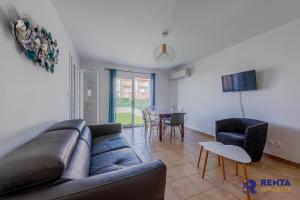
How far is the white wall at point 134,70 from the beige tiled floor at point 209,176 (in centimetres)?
245

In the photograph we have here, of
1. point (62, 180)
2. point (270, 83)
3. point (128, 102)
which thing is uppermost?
point (270, 83)

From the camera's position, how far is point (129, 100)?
5.43m

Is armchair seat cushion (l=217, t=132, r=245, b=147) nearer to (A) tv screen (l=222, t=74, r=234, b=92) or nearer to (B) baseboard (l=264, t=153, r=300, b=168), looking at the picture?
(B) baseboard (l=264, t=153, r=300, b=168)

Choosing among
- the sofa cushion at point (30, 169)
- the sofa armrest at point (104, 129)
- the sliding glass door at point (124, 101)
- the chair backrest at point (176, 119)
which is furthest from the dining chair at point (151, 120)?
the sofa cushion at point (30, 169)

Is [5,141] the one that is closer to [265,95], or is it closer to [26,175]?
[26,175]

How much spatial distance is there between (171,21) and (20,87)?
215cm

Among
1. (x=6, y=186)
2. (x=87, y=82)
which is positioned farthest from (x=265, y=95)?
(x=87, y=82)

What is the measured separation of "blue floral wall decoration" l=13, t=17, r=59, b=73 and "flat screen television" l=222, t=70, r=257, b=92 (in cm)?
344

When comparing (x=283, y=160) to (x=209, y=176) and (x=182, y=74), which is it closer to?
(x=209, y=176)

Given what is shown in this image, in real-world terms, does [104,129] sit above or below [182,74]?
below

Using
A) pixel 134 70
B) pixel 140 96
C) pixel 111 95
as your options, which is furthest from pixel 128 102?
pixel 134 70

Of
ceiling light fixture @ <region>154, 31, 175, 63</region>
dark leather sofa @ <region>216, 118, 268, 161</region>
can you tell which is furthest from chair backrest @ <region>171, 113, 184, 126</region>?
ceiling light fixture @ <region>154, 31, 175, 63</region>

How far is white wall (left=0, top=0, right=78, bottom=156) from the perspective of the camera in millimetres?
956

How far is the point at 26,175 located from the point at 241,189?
2.14m
